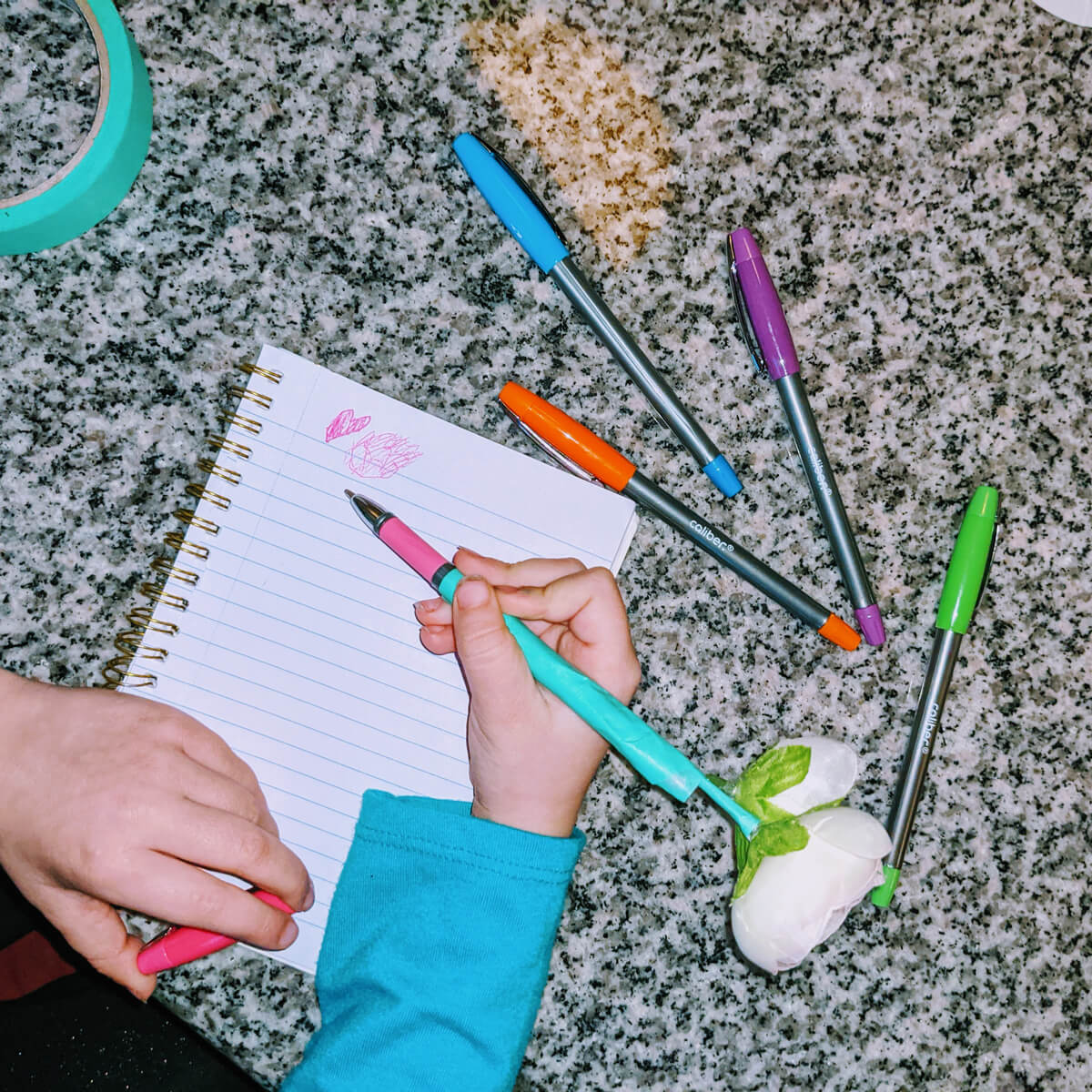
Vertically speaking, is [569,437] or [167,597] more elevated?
[569,437]

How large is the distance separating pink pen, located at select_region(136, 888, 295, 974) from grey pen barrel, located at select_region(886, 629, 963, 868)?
445 millimetres

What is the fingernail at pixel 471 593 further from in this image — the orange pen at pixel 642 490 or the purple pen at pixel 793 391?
the purple pen at pixel 793 391

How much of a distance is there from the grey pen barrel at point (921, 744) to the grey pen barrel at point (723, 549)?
0.32 feet

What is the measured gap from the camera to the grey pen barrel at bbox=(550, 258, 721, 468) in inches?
25.1

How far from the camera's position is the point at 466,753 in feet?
2.03

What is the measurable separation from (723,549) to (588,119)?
0.34m

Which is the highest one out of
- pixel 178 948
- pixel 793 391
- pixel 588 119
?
pixel 588 119

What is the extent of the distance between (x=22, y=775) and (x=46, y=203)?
1.24 ft

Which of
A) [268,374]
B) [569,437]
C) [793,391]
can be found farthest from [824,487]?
[268,374]

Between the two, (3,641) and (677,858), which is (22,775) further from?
(677,858)

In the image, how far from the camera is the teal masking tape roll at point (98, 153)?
1.87ft

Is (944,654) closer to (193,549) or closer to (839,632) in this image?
(839,632)

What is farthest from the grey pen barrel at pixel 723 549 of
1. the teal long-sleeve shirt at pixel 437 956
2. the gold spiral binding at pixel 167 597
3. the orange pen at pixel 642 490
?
the gold spiral binding at pixel 167 597

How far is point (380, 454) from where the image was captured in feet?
2.06
